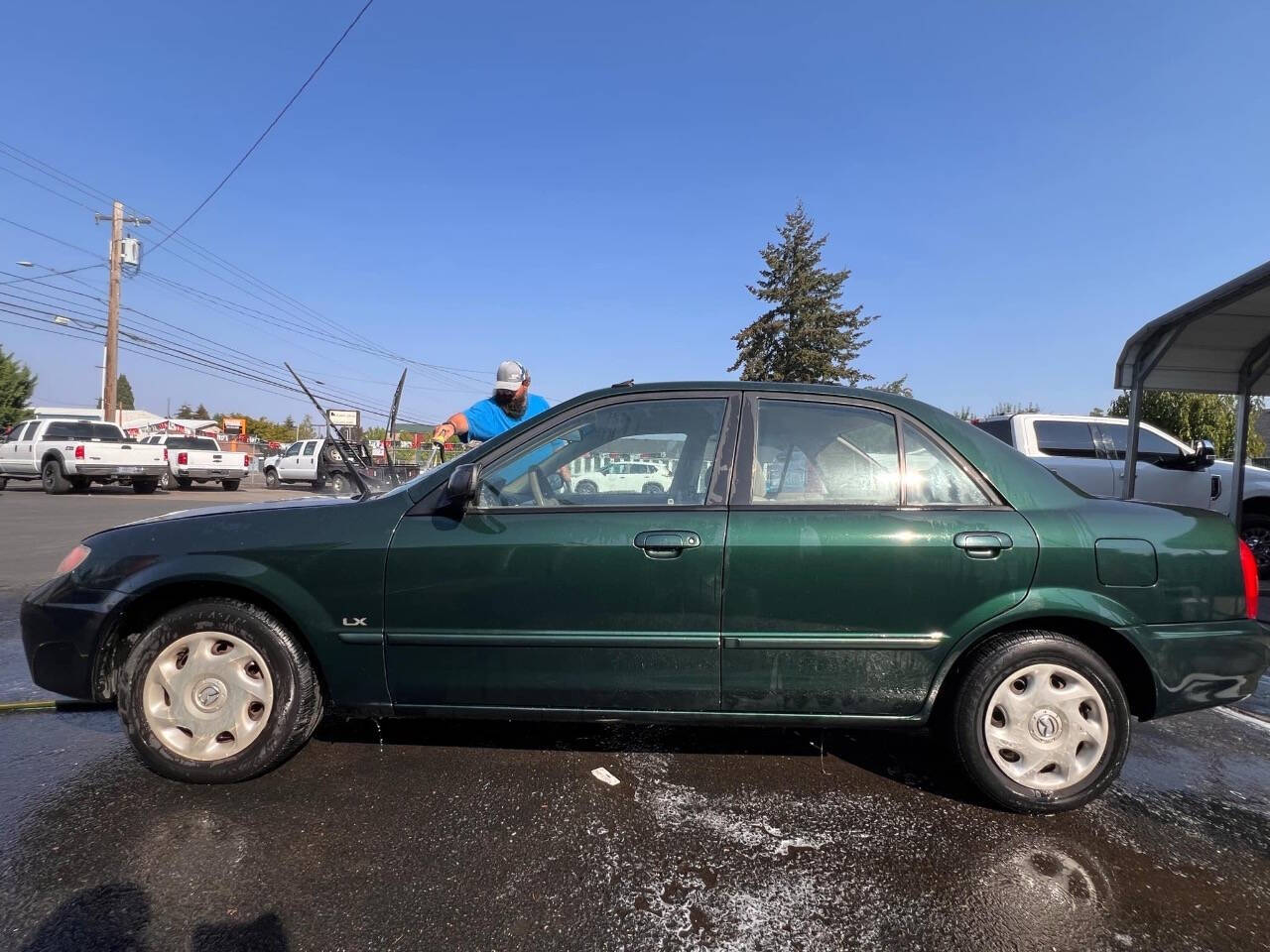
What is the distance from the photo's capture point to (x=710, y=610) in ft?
8.11

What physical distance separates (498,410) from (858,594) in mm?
3004

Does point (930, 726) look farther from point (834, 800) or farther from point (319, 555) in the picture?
point (319, 555)

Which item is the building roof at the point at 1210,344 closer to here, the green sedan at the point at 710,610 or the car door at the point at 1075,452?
the car door at the point at 1075,452

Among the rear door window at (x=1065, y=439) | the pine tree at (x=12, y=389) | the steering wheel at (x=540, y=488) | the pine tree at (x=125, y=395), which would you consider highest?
the pine tree at (x=125, y=395)

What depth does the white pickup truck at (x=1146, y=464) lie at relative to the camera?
25.5ft

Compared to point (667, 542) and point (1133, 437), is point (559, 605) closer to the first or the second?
point (667, 542)

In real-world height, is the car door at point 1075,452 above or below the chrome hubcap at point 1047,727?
above

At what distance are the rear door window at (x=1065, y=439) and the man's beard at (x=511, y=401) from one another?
271 inches

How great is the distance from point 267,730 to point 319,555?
0.71 m

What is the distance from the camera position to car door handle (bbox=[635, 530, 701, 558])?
2.47m

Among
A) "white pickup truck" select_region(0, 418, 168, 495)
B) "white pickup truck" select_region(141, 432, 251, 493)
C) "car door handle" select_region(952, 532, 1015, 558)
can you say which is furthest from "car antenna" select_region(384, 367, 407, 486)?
"white pickup truck" select_region(141, 432, 251, 493)

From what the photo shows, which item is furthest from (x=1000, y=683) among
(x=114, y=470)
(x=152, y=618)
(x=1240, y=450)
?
(x=114, y=470)

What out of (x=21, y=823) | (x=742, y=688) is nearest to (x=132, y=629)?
(x=21, y=823)

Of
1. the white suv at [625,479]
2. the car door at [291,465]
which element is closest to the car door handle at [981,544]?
the white suv at [625,479]
